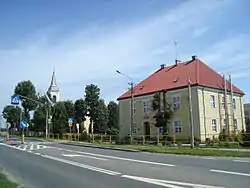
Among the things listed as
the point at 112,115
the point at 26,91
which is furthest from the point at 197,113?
the point at 26,91

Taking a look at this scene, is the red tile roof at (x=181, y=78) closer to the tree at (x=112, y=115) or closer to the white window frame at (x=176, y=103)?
the white window frame at (x=176, y=103)

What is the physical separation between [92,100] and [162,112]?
3857cm

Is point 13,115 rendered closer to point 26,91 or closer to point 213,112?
point 26,91

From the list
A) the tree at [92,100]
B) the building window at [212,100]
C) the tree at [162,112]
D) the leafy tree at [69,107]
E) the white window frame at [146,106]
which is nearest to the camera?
the tree at [162,112]

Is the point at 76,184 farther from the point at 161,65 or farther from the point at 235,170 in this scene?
the point at 161,65

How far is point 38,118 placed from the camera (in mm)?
88125

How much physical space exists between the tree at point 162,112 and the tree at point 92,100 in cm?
3686

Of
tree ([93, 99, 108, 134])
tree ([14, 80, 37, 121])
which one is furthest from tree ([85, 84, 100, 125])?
tree ([14, 80, 37, 121])

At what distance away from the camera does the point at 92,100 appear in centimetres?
8094

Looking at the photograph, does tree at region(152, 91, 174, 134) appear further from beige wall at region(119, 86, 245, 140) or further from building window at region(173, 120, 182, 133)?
building window at region(173, 120, 182, 133)

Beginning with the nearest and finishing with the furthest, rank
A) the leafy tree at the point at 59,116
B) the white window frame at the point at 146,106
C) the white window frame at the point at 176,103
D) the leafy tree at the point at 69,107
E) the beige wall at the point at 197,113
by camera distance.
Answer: the beige wall at the point at 197,113 → the white window frame at the point at 176,103 → the white window frame at the point at 146,106 → the leafy tree at the point at 59,116 → the leafy tree at the point at 69,107

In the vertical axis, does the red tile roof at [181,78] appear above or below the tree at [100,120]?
above

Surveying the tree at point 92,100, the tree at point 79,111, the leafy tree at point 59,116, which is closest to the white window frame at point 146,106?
the leafy tree at point 59,116

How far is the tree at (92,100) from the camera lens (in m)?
80.8
